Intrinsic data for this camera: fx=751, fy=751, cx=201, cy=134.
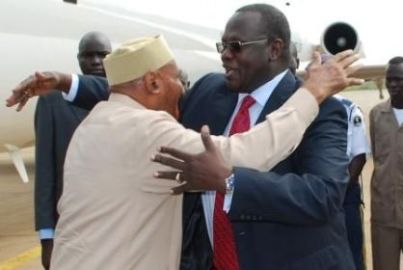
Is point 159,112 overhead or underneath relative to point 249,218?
overhead

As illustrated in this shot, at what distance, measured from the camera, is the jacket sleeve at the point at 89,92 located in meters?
2.89

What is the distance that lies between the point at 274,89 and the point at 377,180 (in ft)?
7.69

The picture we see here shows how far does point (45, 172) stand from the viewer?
3820mm

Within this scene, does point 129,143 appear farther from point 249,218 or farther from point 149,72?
point 249,218

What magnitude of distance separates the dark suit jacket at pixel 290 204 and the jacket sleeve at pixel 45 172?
1666 millimetres

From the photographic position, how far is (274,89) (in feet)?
7.15

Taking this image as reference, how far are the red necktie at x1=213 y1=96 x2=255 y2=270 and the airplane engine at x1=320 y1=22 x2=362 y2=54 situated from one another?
13733 mm

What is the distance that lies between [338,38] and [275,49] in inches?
553

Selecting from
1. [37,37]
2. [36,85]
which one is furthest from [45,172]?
[37,37]

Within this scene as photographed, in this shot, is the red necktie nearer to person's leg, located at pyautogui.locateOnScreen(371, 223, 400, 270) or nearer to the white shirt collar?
the white shirt collar

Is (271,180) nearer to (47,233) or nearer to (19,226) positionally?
(47,233)

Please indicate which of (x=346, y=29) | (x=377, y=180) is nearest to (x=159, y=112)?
(x=377, y=180)

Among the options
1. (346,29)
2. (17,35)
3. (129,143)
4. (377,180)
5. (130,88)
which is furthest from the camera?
(346,29)

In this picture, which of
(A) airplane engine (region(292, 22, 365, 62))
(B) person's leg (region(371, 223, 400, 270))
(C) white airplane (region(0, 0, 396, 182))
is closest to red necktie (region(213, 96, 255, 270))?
(B) person's leg (region(371, 223, 400, 270))
